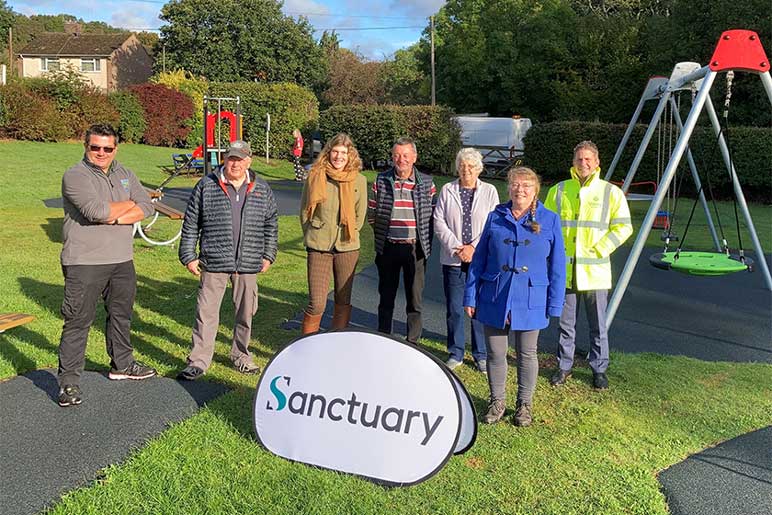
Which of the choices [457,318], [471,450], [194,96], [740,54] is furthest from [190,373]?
[194,96]

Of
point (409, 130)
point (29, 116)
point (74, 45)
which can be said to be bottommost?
point (409, 130)

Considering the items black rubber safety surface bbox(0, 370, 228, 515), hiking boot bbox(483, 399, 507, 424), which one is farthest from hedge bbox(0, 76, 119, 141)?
hiking boot bbox(483, 399, 507, 424)

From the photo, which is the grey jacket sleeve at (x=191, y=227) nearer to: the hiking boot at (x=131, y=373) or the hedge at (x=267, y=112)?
the hiking boot at (x=131, y=373)

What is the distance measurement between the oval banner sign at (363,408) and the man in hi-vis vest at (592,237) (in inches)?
77.9

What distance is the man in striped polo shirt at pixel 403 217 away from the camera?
548cm

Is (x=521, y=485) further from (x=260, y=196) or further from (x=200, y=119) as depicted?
(x=200, y=119)

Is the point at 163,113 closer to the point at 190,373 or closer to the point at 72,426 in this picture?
the point at 190,373

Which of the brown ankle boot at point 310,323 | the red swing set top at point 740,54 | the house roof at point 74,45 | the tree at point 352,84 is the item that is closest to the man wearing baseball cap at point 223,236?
the brown ankle boot at point 310,323

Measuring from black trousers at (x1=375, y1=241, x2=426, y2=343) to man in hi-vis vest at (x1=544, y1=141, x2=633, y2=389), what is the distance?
1.19 metres

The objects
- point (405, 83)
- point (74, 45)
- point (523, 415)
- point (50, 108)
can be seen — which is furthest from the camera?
point (74, 45)

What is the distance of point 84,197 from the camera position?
446cm

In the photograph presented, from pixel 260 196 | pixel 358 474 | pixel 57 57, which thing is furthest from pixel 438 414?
pixel 57 57

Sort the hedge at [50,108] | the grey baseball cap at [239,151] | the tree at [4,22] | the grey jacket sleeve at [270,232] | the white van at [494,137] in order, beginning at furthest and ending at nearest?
the tree at [4,22] < the white van at [494,137] < the hedge at [50,108] < the grey jacket sleeve at [270,232] < the grey baseball cap at [239,151]

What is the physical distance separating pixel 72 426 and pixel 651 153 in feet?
74.0
